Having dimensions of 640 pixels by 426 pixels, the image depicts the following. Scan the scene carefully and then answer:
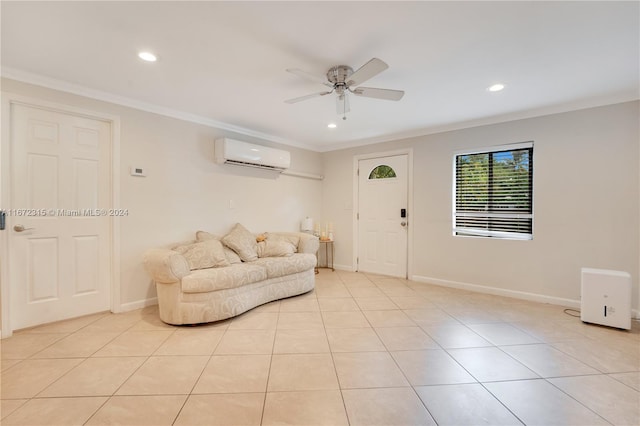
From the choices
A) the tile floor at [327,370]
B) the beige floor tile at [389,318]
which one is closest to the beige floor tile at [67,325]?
the tile floor at [327,370]

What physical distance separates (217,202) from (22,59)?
219cm

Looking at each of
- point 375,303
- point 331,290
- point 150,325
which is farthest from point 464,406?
point 150,325

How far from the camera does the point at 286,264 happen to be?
346 centimetres

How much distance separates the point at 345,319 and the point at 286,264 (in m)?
1.01

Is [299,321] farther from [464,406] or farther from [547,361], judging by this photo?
[547,361]

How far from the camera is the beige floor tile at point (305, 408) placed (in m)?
1.47

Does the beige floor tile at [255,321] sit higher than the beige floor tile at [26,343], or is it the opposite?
the beige floor tile at [26,343]

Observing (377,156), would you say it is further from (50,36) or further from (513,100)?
(50,36)

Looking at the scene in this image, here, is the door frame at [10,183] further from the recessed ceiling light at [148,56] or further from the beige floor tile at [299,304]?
the beige floor tile at [299,304]

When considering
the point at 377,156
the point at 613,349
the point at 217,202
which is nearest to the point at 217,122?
the point at 217,202

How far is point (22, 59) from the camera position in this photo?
7.39 feet

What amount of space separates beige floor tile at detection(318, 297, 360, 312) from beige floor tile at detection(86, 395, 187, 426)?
1.79 metres

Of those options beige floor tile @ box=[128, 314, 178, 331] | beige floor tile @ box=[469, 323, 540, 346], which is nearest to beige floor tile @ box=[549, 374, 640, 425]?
beige floor tile @ box=[469, 323, 540, 346]

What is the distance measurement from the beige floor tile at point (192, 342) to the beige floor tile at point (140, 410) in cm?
54
